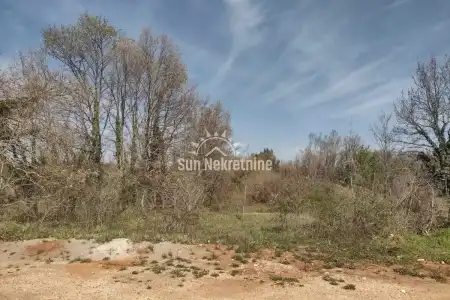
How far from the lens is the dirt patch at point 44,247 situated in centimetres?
1039

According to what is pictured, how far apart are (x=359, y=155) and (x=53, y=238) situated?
79.3 feet

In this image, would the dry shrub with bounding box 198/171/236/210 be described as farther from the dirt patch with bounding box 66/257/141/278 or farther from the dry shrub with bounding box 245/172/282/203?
the dirt patch with bounding box 66/257/141/278

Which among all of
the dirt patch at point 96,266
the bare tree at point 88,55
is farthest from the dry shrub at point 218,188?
the dirt patch at point 96,266

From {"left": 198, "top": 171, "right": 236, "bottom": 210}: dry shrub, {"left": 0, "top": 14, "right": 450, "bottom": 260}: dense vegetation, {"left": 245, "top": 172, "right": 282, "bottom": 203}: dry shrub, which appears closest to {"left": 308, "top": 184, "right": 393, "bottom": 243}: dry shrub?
{"left": 0, "top": 14, "right": 450, "bottom": 260}: dense vegetation

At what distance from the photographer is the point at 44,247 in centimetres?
1059

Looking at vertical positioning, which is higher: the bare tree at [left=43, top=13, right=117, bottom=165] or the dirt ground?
the bare tree at [left=43, top=13, right=117, bottom=165]

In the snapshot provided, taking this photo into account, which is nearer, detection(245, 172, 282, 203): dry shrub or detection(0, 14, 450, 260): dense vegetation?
detection(0, 14, 450, 260): dense vegetation

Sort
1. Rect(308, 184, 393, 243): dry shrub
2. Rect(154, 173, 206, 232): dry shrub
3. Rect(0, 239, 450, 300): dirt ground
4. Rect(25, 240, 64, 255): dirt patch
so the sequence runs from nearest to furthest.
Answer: Rect(0, 239, 450, 300): dirt ground, Rect(25, 240, 64, 255): dirt patch, Rect(308, 184, 393, 243): dry shrub, Rect(154, 173, 206, 232): dry shrub

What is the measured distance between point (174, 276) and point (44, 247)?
460cm

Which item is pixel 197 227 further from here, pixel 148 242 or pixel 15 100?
pixel 15 100

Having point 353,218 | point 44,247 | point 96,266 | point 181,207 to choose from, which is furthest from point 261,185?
point 96,266

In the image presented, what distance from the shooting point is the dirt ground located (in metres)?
7.11

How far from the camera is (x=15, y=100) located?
43.5 ft

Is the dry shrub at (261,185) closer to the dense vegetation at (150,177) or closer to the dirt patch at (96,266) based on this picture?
the dense vegetation at (150,177)
